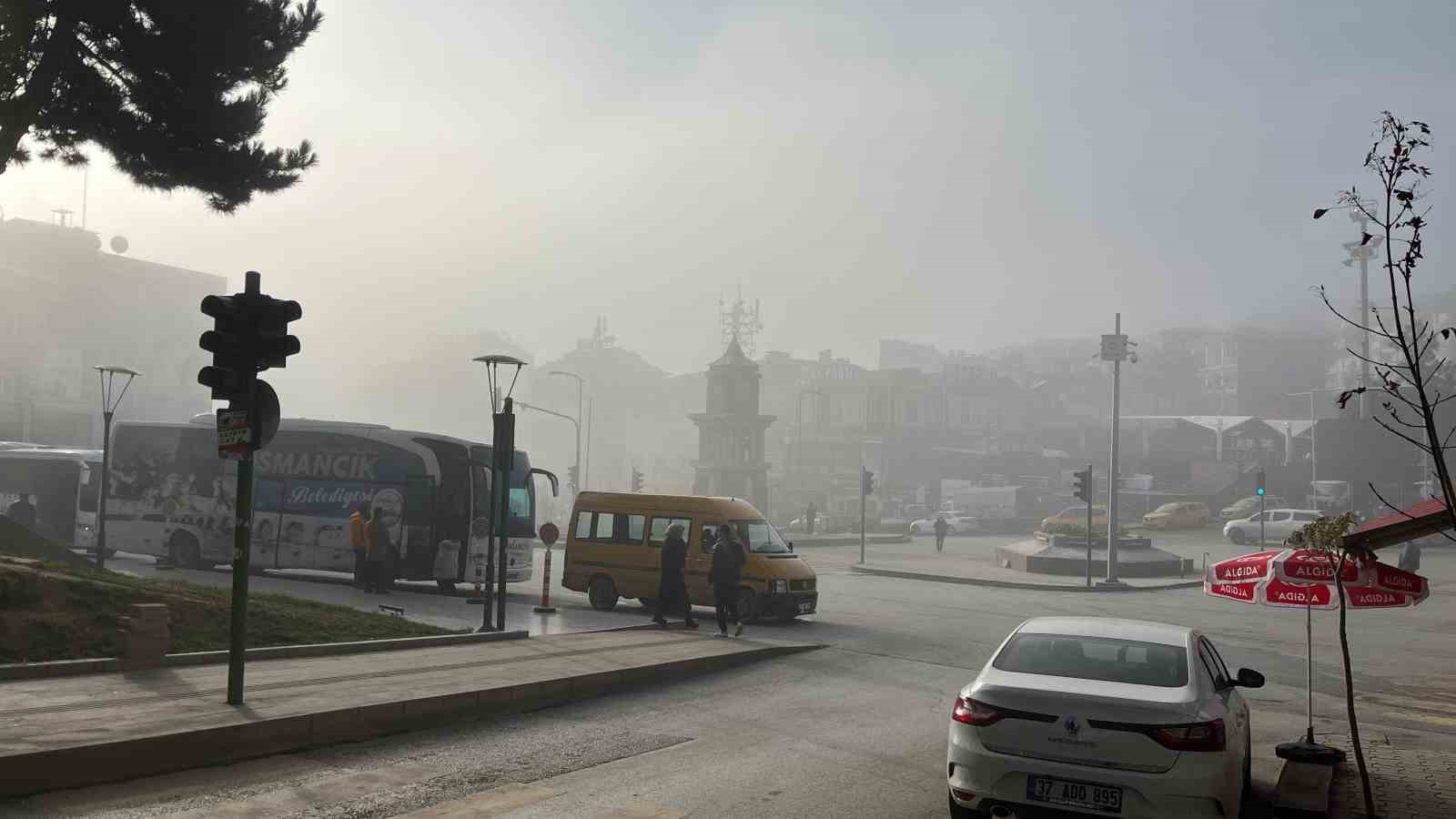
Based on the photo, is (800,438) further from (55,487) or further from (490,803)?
(490,803)

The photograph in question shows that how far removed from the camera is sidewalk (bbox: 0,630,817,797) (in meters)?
7.80

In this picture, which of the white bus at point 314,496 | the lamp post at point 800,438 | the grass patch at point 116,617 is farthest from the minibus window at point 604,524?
the lamp post at point 800,438

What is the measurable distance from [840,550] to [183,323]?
8090 cm

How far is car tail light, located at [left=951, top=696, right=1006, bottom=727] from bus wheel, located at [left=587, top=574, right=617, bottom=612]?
1599 centimetres

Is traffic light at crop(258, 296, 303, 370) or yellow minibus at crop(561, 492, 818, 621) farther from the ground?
traffic light at crop(258, 296, 303, 370)

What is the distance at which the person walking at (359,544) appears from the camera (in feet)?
76.4

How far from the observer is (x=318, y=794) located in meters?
7.54

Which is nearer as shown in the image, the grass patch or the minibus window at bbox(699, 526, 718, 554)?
the grass patch

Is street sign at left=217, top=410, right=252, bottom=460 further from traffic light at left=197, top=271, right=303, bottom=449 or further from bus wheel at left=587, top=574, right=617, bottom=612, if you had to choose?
bus wheel at left=587, top=574, right=617, bottom=612

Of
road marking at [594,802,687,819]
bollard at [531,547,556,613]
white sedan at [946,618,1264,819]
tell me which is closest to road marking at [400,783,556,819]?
road marking at [594,802,687,819]

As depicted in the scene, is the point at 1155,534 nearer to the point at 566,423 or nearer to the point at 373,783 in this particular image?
the point at 373,783

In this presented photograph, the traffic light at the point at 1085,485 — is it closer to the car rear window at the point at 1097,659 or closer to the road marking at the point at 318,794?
the car rear window at the point at 1097,659

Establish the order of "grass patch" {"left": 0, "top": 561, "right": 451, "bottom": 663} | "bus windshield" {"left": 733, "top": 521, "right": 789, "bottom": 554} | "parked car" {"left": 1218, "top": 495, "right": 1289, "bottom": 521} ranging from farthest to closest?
"parked car" {"left": 1218, "top": 495, "right": 1289, "bottom": 521} < "bus windshield" {"left": 733, "top": 521, "right": 789, "bottom": 554} < "grass patch" {"left": 0, "top": 561, "right": 451, "bottom": 663}

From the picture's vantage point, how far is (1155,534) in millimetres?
68250
